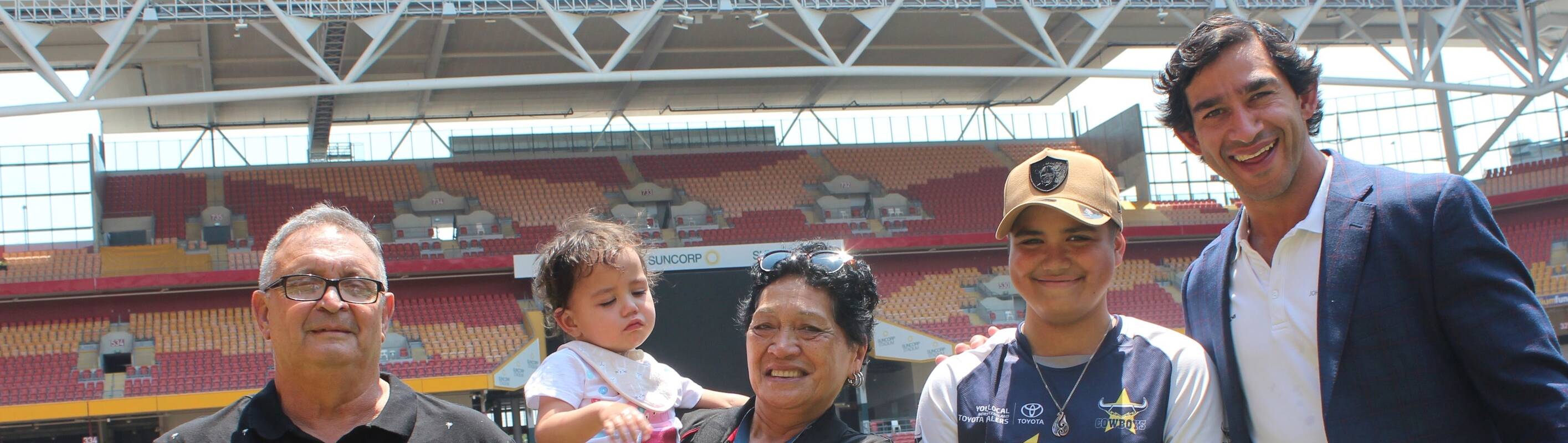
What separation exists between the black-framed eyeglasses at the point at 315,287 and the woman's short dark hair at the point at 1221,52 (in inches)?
76.1

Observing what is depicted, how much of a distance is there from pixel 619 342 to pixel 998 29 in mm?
16665

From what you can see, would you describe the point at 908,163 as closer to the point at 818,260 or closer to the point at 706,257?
the point at 706,257

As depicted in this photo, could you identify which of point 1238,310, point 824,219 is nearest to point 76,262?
point 824,219

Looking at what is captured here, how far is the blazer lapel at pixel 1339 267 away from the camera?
2.46 m

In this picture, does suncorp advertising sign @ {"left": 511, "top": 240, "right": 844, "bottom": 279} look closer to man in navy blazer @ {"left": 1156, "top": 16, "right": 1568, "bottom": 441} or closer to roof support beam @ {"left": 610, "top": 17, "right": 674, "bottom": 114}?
man in navy blazer @ {"left": 1156, "top": 16, "right": 1568, "bottom": 441}

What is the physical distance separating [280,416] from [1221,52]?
2.27 meters

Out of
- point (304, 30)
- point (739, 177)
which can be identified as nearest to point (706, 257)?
point (304, 30)

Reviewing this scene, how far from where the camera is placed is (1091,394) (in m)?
2.55

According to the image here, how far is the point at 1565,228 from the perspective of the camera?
80.3ft

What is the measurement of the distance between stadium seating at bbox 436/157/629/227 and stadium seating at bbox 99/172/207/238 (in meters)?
5.06

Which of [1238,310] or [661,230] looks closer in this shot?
[1238,310]

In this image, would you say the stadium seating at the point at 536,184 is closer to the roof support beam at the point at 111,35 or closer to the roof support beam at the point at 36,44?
the roof support beam at the point at 111,35

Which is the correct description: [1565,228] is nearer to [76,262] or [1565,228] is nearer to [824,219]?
[824,219]

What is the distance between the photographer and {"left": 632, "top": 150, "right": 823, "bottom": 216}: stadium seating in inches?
1065
